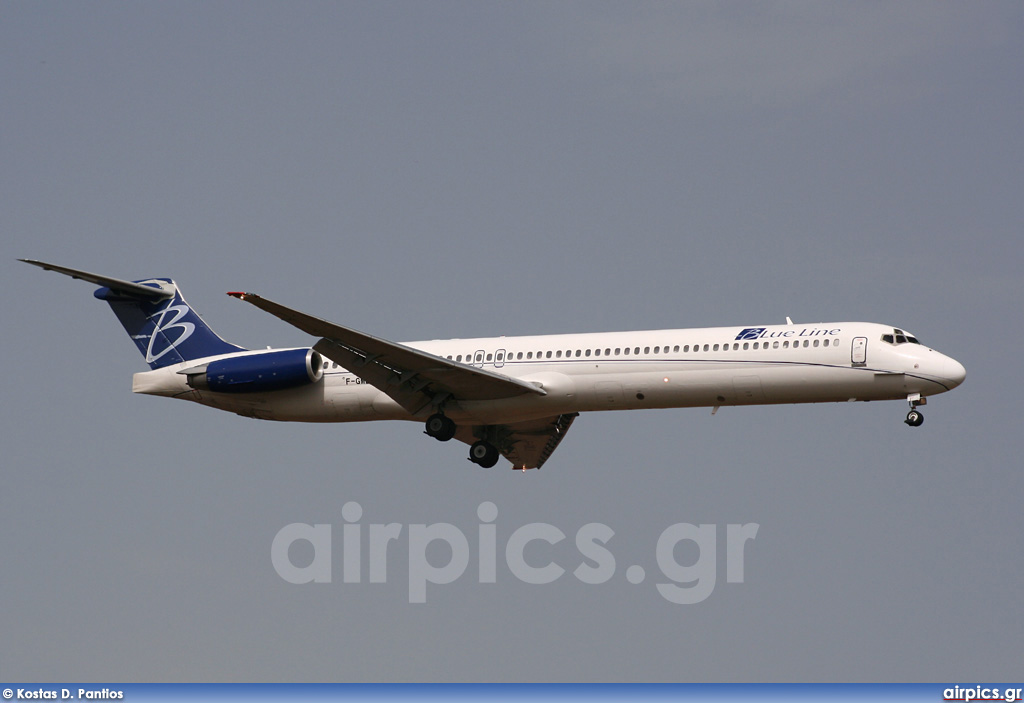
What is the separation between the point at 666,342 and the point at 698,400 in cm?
146

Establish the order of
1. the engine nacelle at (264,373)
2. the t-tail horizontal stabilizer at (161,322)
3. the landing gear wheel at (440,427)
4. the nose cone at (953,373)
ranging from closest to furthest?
the nose cone at (953,373), the landing gear wheel at (440,427), the engine nacelle at (264,373), the t-tail horizontal stabilizer at (161,322)

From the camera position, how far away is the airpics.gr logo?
112 feet

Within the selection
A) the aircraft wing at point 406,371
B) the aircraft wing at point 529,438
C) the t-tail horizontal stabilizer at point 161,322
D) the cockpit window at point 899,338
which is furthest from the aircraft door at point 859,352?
the t-tail horizontal stabilizer at point 161,322

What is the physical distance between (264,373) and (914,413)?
1473 cm

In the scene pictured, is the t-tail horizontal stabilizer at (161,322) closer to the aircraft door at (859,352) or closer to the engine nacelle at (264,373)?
the engine nacelle at (264,373)

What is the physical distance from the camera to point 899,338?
3409cm

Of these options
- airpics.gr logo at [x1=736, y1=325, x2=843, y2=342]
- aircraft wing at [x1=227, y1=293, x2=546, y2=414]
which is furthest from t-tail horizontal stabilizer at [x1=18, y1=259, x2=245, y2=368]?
airpics.gr logo at [x1=736, y1=325, x2=843, y2=342]

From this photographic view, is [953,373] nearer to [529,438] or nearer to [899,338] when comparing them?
[899,338]

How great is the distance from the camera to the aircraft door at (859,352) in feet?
111

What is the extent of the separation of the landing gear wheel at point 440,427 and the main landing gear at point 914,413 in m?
10.3

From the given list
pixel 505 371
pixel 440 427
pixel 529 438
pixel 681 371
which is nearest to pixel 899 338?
pixel 681 371

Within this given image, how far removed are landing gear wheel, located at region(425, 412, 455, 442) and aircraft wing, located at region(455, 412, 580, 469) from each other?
Result: 2899 millimetres

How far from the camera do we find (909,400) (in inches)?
1331

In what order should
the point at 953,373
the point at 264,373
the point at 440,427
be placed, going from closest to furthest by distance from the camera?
the point at 953,373, the point at 440,427, the point at 264,373
